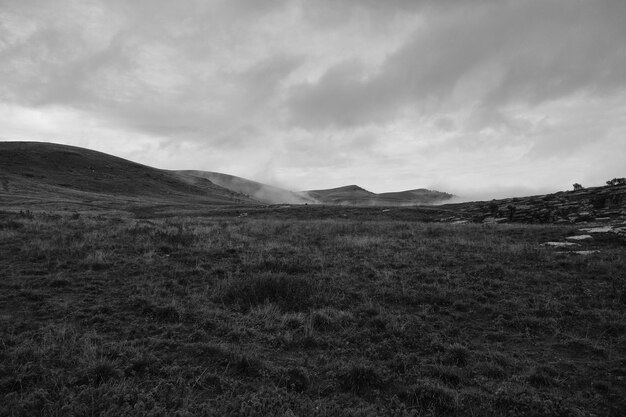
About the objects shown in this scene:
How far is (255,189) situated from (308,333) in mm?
163303

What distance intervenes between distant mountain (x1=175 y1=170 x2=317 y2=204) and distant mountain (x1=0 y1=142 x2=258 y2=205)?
111ft

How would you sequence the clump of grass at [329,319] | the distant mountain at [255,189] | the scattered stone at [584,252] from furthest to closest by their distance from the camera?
the distant mountain at [255,189]
the scattered stone at [584,252]
the clump of grass at [329,319]

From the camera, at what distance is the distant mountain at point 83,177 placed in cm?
7075

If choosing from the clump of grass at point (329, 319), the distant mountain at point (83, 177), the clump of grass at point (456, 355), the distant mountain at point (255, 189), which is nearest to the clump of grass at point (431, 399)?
the clump of grass at point (456, 355)

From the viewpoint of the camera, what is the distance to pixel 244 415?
5.14 meters

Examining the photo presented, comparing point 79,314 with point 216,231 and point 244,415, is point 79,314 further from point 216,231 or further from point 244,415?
point 216,231

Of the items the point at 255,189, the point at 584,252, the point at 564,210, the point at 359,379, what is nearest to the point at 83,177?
the point at 255,189

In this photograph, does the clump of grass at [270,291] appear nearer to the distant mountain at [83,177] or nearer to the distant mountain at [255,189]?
the distant mountain at [83,177]

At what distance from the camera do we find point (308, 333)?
8.01 meters

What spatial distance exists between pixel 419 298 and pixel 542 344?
332 centimetres

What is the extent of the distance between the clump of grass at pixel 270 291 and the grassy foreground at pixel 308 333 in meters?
0.05

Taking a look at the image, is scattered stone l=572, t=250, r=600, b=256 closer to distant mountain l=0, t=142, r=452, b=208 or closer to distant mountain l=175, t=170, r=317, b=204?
distant mountain l=0, t=142, r=452, b=208

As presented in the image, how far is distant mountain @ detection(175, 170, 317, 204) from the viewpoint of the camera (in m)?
151

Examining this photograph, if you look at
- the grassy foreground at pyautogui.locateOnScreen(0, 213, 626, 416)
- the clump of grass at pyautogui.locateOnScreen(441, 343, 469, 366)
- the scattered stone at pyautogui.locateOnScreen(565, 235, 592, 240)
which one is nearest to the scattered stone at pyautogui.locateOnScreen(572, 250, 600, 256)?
the grassy foreground at pyautogui.locateOnScreen(0, 213, 626, 416)
